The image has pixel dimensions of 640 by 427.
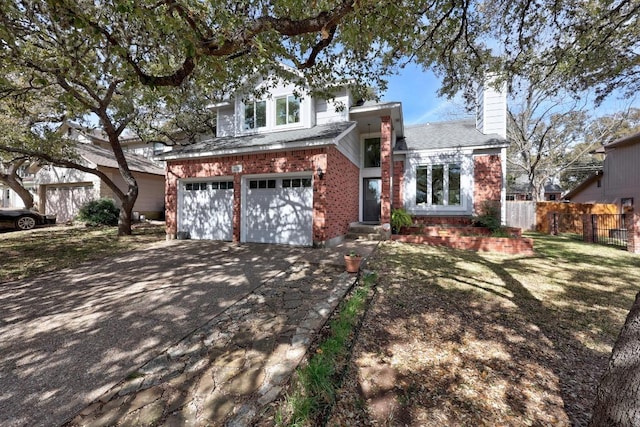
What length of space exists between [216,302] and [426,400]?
334 cm

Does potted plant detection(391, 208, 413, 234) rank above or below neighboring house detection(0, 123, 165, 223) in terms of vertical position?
below

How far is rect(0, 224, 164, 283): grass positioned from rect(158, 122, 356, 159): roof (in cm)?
358

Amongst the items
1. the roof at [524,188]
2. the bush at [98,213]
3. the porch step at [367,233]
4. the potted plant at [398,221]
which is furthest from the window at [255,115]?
the roof at [524,188]

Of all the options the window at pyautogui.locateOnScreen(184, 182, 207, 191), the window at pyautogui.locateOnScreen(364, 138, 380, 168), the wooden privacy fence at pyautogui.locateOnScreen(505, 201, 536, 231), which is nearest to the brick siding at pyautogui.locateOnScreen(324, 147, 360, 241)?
the window at pyautogui.locateOnScreen(364, 138, 380, 168)

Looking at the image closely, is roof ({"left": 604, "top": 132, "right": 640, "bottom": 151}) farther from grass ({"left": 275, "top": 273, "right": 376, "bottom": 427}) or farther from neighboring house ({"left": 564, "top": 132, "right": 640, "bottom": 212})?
grass ({"left": 275, "top": 273, "right": 376, "bottom": 427})

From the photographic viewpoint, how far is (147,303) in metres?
4.26

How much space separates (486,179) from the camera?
11.8m

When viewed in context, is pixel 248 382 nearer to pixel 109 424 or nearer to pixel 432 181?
pixel 109 424

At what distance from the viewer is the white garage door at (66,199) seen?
16969 mm

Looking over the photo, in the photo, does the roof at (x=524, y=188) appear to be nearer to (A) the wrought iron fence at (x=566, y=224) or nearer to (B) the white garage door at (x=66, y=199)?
(A) the wrought iron fence at (x=566, y=224)

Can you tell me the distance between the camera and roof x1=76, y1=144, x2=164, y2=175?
16031mm

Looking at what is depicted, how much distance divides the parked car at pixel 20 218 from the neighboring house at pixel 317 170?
9011 millimetres

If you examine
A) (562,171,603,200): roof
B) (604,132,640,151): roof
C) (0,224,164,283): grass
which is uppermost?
(604,132,640,151): roof

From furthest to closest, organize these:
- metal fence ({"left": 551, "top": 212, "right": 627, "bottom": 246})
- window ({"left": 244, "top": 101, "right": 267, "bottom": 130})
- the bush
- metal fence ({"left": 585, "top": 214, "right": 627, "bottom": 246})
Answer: the bush → window ({"left": 244, "top": 101, "right": 267, "bottom": 130}) → metal fence ({"left": 551, "top": 212, "right": 627, "bottom": 246}) → metal fence ({"left": 585, "top": 214, "right": 627, "bottom": 246})
